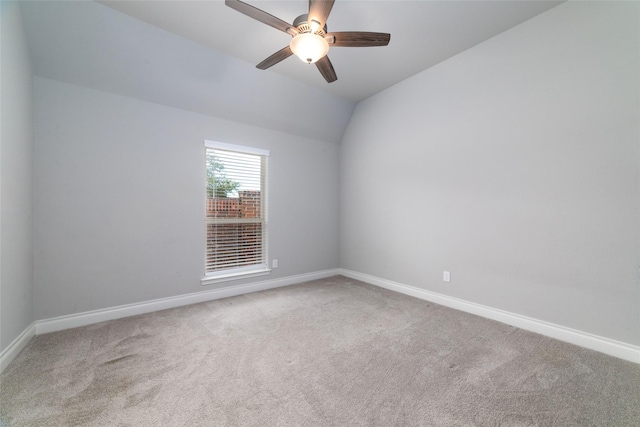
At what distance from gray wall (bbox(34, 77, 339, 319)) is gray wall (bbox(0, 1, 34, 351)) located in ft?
0.47

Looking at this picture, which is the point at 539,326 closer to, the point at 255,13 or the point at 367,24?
the point at 367,24

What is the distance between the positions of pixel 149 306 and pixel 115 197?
128 cm

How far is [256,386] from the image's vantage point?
1.70m

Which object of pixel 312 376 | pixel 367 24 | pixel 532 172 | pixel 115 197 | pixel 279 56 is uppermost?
pixel 367 24

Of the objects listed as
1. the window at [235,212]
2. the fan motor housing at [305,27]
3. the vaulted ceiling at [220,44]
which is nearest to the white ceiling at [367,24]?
the vaulted ceiling at [220,44]

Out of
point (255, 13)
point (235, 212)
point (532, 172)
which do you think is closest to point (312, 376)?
point (235, 212)

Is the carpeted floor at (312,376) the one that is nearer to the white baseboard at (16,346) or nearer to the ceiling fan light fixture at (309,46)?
the white baseboard at (16,346)

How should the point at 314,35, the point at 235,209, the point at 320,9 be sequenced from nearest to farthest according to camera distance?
the point at 320,9
the point at 314,35
the point at 235,209

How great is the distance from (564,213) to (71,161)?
15.5 ft

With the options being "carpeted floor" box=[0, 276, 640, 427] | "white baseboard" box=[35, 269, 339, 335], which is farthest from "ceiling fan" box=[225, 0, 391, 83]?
"white baseboard" box=[35, 269, 339, 335]

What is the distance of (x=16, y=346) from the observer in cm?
204

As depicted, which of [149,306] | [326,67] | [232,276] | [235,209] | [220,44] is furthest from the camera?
[235,209]

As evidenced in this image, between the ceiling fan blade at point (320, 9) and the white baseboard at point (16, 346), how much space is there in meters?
3.29

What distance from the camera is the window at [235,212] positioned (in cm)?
347
